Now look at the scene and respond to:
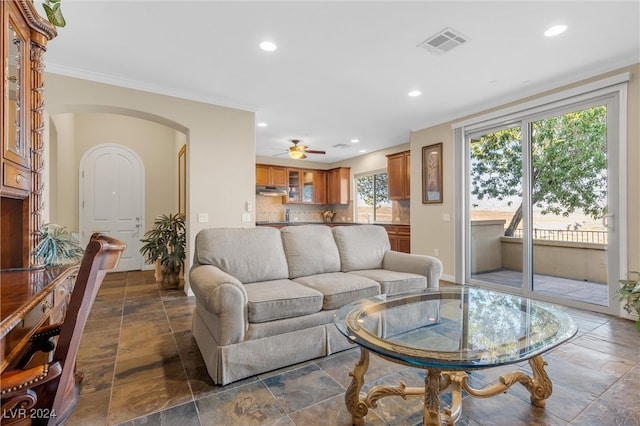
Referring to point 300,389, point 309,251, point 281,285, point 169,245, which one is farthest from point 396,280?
point 169,245

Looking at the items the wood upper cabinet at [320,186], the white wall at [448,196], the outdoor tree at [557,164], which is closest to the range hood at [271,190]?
the wood upper cabinet at [320,186]

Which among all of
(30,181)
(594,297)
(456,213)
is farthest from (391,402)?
(456,213)

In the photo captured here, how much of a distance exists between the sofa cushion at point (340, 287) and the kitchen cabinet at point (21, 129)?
1861mm

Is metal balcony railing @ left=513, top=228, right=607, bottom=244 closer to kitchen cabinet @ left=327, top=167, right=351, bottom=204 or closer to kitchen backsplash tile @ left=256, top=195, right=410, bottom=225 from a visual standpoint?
kitchen cabinet @ left=327, top=167, right=351, bottom=204

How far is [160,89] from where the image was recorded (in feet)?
12.1

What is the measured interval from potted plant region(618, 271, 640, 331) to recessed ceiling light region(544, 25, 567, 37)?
2286 mm

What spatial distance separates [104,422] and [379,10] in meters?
3.16

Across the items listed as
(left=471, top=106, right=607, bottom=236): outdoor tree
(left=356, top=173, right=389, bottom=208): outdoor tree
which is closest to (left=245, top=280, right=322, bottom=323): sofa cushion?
(left=471, top=106, right=607, bottom=236): outdoor tree

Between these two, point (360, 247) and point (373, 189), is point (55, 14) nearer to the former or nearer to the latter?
point (360, 247)

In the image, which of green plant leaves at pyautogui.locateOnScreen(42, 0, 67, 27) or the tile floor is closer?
the tile floor

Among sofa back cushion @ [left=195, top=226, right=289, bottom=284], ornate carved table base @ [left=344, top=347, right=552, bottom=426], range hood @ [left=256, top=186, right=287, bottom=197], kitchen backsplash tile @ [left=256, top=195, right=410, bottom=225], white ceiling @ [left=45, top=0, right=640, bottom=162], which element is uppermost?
white ceiling @ [left=45, top=0, right=640, bottom=162]

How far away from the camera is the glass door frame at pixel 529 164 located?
3088mm

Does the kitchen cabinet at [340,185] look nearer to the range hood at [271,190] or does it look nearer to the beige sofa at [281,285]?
the range hood at [271,190]

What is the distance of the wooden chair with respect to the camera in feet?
2.85
